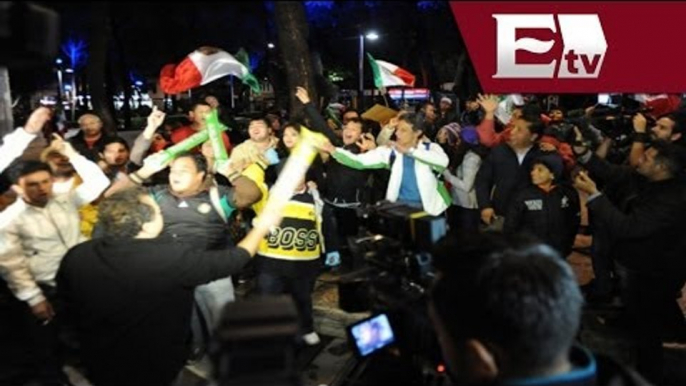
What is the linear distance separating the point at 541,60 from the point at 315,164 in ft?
8.40

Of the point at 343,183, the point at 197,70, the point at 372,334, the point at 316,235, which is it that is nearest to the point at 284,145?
the point at 343,183

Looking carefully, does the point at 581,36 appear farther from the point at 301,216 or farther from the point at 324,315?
the point at 324,315

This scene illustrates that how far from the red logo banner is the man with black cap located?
3.39 feet

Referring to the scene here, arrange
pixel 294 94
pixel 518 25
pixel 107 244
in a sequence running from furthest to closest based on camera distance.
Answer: pixel 294 94 < pixel 518 25 < pixel 107 244

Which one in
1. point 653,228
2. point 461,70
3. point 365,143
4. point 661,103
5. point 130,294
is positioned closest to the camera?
point 130,294

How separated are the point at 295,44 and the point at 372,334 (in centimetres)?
167

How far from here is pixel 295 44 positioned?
329 cm

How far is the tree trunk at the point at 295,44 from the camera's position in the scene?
8.26ft

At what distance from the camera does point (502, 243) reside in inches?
60.7

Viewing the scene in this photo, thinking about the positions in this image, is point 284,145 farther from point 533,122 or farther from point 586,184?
point 586,184

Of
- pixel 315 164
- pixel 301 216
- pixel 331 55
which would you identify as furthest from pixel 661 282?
pixel 331 55

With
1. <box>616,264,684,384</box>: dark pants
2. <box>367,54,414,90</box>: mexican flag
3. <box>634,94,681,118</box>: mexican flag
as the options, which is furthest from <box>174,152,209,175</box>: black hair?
<box>367,54,414,90</box>: mexican flag

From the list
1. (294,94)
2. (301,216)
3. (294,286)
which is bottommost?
(294,286)

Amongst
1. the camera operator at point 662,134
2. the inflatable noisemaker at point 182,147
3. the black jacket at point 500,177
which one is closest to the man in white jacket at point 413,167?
the black jacket at point 500,177
